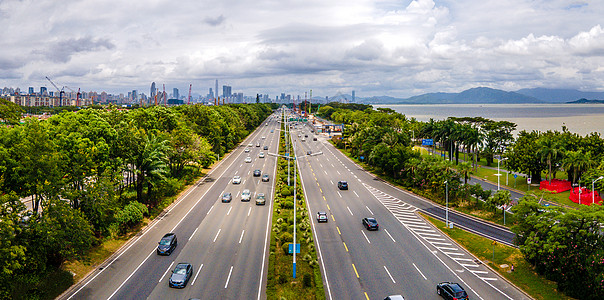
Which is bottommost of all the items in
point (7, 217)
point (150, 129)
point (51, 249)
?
point (51, 249)

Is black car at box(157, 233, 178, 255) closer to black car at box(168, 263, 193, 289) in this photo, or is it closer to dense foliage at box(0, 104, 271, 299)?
black car at box(168, 263, 193, 289)

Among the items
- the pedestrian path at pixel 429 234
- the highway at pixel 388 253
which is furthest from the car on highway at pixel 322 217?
the pedestrian path at pixel 429 234

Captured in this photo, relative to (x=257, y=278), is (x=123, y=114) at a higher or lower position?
higher

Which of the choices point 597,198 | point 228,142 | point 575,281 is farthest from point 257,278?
point 228,142

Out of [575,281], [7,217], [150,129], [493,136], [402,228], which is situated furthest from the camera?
[493,136]

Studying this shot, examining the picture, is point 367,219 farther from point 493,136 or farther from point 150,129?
point 493,136

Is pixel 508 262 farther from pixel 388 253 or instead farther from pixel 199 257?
pixel 199 257

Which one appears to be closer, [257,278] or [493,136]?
[257,278]
